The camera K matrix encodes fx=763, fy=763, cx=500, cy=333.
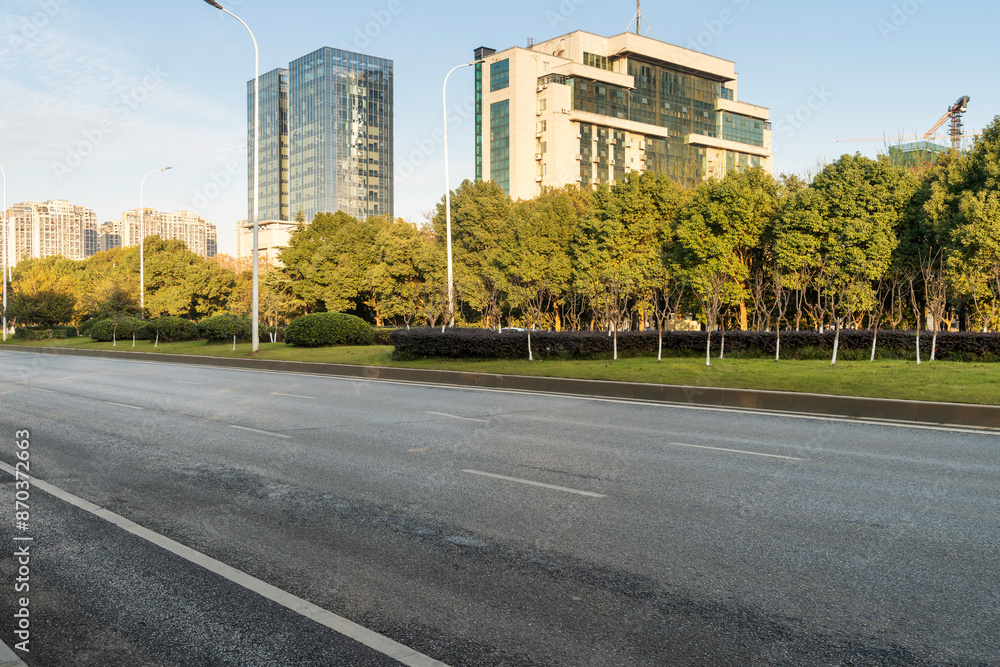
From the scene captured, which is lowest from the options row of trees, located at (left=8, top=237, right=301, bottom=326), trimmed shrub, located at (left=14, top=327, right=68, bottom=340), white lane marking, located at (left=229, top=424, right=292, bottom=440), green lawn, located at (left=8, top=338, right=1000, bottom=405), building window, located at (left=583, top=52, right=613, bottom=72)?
white lane marking, located at (left=229, top=424, right=292, bottom=440)

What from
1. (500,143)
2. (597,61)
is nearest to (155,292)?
(500,143)

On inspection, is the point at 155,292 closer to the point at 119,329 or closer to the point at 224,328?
the point at 119,329

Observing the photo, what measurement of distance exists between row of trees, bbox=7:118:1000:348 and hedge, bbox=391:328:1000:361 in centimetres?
92

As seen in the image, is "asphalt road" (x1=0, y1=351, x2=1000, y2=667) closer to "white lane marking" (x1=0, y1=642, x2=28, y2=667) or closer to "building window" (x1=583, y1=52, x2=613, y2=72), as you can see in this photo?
"white lane marking" (x1=0, y1=642, x2=28, y2=667)

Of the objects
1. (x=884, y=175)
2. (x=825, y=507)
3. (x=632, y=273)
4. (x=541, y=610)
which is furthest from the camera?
(x=632, y=273)

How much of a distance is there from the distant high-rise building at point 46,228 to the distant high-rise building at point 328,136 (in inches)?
1727

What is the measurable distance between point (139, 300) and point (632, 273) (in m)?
39.5

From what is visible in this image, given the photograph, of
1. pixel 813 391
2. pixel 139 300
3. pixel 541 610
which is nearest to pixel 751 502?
pixel 541 610

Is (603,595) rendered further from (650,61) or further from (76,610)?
(650,61)

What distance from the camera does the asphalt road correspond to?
391 cm

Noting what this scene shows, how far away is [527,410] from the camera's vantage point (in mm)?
14000

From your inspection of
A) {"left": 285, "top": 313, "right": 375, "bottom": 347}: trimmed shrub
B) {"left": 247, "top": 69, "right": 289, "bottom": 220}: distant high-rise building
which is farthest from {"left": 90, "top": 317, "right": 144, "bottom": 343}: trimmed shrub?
{"left": 247, "top": 69, "right": 289, "bottom": 220}: distant high-rise building

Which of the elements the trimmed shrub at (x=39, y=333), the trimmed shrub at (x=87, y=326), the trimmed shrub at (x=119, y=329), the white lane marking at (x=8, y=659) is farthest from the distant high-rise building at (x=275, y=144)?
the white lane marking at (x=8, y=659)

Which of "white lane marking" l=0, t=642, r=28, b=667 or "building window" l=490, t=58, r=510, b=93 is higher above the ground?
"building window" l=490, t=58, r=510, b=93
